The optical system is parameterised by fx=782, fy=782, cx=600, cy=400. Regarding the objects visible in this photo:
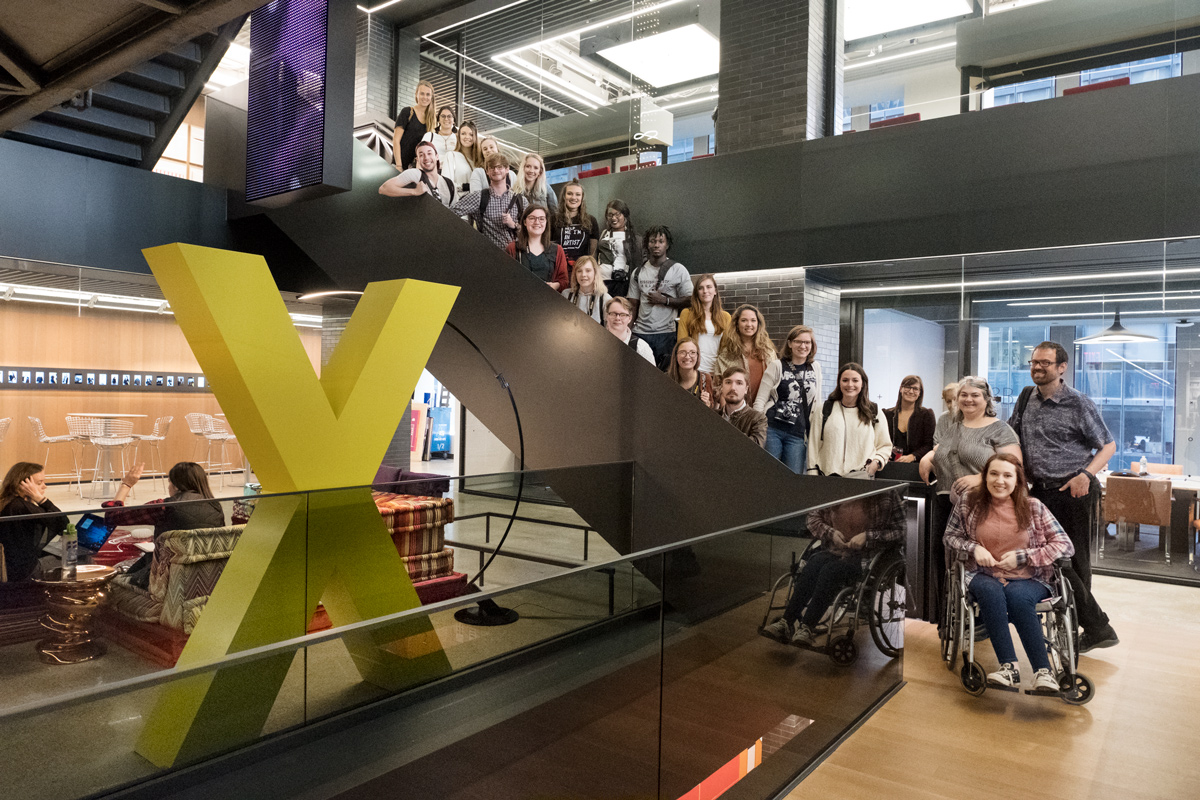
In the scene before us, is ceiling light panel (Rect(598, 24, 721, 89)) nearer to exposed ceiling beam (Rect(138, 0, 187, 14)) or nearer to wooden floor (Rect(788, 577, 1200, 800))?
exposed ceiling beam (Rect(138, 0, 187, 14))

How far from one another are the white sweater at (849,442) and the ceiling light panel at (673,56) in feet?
17.2

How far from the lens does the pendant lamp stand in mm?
6469

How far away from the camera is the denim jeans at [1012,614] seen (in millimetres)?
3951

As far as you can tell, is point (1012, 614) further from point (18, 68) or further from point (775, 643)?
point (18, 68)

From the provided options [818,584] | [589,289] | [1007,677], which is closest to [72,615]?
[818,584]

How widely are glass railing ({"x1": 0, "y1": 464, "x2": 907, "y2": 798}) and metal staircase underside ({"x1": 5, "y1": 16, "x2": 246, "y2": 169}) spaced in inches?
147

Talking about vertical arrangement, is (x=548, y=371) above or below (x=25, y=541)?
above

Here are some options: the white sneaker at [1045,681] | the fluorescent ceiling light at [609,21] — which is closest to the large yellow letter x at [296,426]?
the white sneaker at [1045,681]

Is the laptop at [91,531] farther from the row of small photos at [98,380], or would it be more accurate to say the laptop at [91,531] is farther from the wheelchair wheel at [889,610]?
the row of small photos at [98,380]

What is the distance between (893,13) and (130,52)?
702 centimetres

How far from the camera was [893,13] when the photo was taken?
7832 mm

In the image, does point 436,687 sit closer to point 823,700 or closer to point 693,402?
point 823,700

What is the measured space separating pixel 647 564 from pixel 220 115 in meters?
5.95

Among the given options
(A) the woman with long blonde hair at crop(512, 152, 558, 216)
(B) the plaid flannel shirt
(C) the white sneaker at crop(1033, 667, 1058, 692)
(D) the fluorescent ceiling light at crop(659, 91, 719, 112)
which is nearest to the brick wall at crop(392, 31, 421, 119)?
(D) the fluorescent ceiling light at crop(659, 91, 719, 112)
